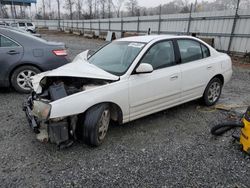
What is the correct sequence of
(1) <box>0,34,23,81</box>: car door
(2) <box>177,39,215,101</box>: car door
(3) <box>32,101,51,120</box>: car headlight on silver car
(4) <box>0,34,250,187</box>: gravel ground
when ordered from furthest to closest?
1. (1) <box>0,34,23,81</box>: car door
2. (2) <box>177,39,215,101</box>: car door
3. (3) <box>32,101,51,120</box>: car headlight on silver car
4. (4) <box>0,34,250,187</box>: gravel ground

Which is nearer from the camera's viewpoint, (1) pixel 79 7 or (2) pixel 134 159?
(2) pixel 134 159

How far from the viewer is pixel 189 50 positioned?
151 inches

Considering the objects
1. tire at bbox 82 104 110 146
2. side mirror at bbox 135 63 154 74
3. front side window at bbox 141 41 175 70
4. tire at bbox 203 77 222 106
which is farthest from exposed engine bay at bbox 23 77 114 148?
tire at bbox 203 77 222 106

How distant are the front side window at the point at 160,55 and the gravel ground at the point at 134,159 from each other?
1.04 m

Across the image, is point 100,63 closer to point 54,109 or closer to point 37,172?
point 54,109

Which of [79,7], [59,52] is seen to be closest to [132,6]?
[79,7]

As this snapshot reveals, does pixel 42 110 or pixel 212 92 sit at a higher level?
pixel 42 110

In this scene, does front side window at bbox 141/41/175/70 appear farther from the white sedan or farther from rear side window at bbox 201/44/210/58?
rear side window at bbox 201/44/210/58

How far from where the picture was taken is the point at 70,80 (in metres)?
3.22

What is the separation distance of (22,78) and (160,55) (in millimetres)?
3388

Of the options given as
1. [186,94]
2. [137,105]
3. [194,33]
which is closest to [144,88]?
[137,105]

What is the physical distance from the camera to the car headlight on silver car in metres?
2.40

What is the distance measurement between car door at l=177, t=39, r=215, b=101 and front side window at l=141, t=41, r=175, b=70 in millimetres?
230

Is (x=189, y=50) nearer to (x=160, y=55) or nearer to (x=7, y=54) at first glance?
(x=160, y=55)
